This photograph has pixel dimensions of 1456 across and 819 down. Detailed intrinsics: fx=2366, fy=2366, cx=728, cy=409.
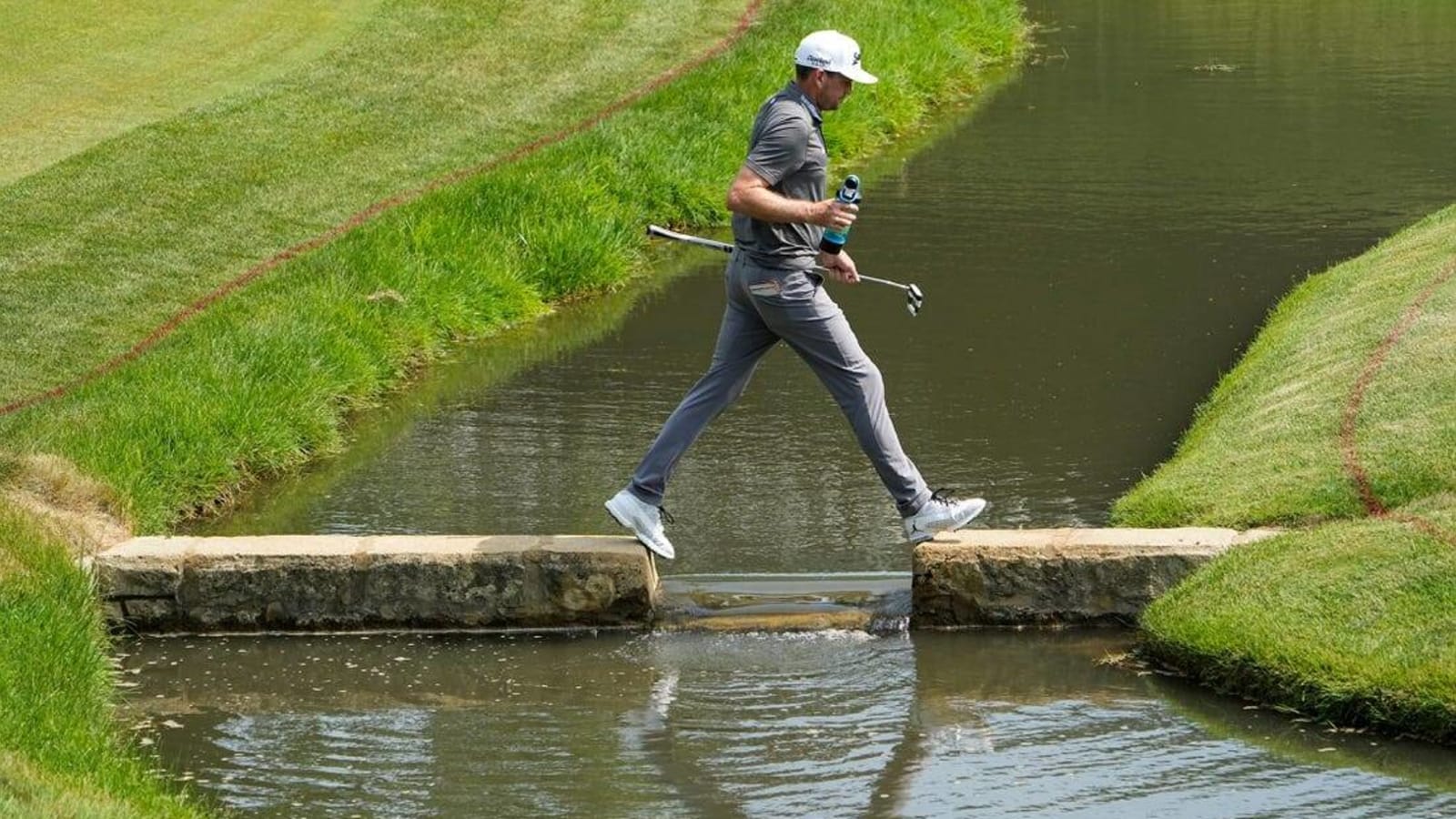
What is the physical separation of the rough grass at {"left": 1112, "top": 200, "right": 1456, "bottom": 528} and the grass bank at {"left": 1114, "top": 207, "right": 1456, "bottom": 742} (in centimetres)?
1

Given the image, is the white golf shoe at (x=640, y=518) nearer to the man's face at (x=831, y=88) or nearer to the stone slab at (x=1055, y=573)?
the stone slab at (x=1055, y=573)

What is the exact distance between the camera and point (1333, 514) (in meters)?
7.74

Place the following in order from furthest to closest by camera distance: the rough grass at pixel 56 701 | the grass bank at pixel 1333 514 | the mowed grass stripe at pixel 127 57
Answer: the mowed grass stripe at pixel 127 57, the grass bank at pixel 1333 514, the rough grass at pixel 56 701

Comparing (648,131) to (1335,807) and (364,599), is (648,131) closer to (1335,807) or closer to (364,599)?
(364,599)

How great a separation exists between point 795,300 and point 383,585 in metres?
1.65

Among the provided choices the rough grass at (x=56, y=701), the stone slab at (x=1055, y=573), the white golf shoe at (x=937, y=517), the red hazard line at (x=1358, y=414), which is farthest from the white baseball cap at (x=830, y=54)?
the rough grass at (x=56, y=701)

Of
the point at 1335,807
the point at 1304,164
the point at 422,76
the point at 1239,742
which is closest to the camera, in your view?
the point at 1335,807

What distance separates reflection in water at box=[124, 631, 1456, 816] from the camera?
6.11 meters

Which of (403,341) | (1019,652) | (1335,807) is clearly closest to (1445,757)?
(1335,807)

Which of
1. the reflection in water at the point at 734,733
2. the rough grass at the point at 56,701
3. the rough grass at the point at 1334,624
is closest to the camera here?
the rough grass at the point at 56,701

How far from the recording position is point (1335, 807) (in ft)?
19.4

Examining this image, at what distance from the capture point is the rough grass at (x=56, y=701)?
18.2 feet

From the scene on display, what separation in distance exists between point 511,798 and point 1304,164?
1166 cm

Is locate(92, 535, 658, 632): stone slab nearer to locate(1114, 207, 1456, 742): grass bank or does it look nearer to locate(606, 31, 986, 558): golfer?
locate(606, 31, 986, 558): golfer
